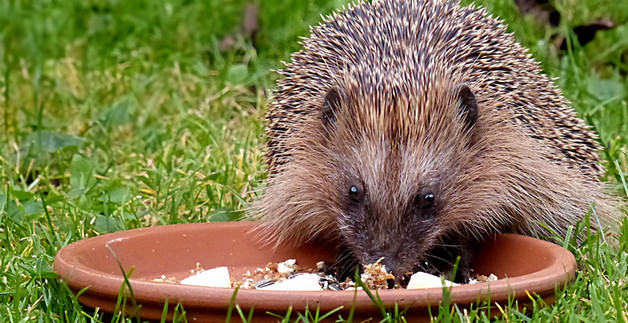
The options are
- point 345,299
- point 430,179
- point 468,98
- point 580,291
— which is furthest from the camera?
point 468,98

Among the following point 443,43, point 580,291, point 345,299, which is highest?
point 443,43

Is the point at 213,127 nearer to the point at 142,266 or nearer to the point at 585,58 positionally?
the point at 142,266

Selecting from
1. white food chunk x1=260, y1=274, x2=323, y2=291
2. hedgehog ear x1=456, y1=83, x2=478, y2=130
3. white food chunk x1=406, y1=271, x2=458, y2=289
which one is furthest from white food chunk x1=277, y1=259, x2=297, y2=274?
hedgehog ear x1=456, y1=83, x2=478, y2=130

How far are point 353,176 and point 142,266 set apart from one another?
1.04 metres

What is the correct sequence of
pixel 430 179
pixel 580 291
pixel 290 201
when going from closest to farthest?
pixel 580 291 < pixel 430 179 < pixel 290 201

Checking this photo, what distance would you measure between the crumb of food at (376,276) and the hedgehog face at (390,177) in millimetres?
81

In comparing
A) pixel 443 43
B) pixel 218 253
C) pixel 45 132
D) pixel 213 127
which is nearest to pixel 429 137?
pixel 443 43

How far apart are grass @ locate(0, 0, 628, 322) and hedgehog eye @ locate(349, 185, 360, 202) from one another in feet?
2.85

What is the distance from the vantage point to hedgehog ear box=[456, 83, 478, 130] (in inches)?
169

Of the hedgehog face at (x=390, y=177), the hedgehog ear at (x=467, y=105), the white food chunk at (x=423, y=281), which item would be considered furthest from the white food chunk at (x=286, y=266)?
the hedgehog ear at (x=467, y=105)

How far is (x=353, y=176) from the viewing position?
4.05m

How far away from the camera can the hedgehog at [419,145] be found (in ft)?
13.1

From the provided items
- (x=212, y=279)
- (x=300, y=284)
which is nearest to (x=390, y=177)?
(x=300, y=284)

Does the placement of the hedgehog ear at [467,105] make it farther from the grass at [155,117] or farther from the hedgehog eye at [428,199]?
the grass at [155,117]
